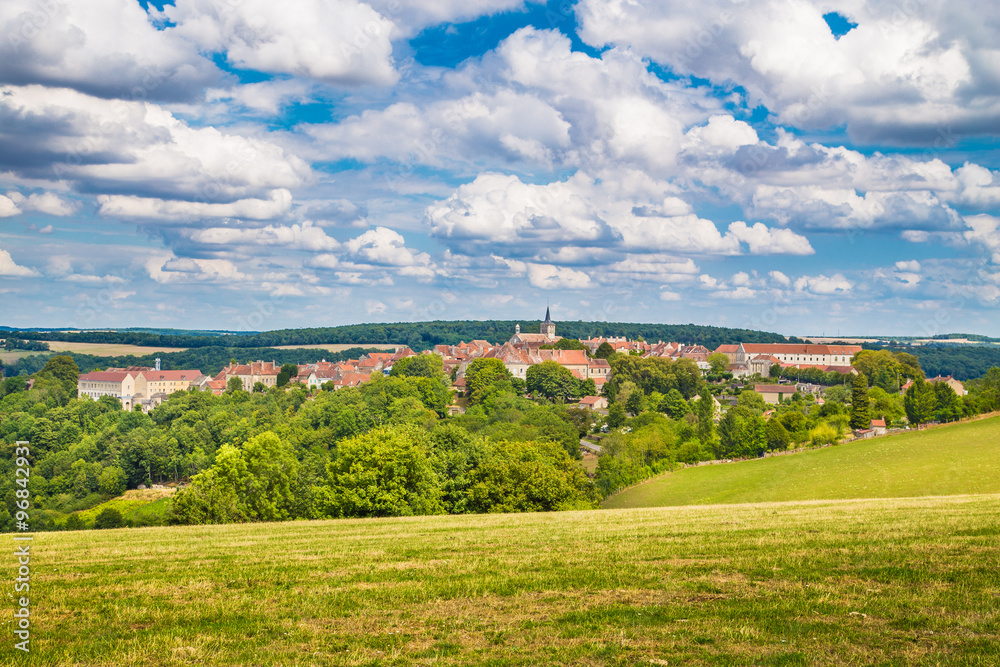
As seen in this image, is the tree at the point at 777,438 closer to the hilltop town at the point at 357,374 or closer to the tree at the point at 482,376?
the tree at the point at 482,376

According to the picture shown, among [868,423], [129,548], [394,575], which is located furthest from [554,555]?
[868,423]

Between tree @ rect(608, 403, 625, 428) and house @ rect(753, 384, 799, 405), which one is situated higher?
house @ rect(753, 384, 799, 405)

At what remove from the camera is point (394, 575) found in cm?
1277

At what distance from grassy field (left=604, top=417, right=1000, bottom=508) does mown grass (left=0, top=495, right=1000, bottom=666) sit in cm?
3183

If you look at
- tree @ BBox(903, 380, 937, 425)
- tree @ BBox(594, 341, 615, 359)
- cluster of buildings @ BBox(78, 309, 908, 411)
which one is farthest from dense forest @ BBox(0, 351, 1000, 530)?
tree @ BBox(594, 341, 615, 359)

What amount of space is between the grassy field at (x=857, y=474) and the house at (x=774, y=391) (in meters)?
63.7

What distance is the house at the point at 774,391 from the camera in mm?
137250

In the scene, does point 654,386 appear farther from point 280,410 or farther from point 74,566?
point 74,566

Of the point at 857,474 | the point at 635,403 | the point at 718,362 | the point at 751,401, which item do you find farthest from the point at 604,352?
the point at 857,474

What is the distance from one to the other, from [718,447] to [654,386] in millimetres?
54603

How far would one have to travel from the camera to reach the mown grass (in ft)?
27.7

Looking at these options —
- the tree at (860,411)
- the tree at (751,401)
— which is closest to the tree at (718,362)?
the tree at (751,401)

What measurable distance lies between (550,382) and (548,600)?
12905 centimetres

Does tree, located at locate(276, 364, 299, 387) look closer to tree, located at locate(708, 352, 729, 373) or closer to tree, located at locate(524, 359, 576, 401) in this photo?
tree, located at locate(524, 359, 576, 401)
